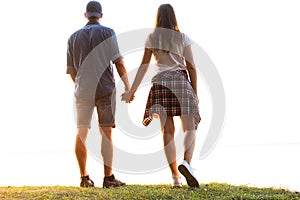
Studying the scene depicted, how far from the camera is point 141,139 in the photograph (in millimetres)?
6734

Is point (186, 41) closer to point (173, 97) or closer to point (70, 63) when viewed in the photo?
point (173, 97)

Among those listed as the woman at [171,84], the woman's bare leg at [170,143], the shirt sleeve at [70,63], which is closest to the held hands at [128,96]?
the woman at [171,84]

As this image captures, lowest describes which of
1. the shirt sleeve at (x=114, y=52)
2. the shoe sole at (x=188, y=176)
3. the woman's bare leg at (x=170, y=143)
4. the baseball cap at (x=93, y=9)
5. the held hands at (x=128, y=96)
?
the shoe sole at (x=188, y=176)

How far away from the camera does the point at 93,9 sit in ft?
19.8

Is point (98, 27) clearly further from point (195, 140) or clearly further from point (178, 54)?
point (195, 140)

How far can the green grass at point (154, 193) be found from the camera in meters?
5.04

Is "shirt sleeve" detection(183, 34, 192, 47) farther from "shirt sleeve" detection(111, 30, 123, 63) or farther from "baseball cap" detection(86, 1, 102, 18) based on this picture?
"baseball cap" detection(86, 1, 102, 18)

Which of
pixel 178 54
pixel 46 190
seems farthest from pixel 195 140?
pixel 46 190

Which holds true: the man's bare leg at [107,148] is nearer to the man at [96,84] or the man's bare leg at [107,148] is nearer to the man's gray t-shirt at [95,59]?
the man at [96,84]

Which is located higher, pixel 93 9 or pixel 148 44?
pixel 93 9

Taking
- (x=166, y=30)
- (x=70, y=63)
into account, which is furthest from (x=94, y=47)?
(x=166, y=30)

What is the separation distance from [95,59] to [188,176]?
184cm

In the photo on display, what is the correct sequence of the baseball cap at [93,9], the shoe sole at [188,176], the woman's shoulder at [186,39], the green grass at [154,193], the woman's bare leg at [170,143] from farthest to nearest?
the baseball cap at [93,9]
the woman's shoulder at [186,39]
the woman's bare leg at [170,143]
the shoe sole at [188,176]
the green grass at [154,193]

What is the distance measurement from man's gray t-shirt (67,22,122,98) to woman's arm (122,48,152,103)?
0.72 feet
